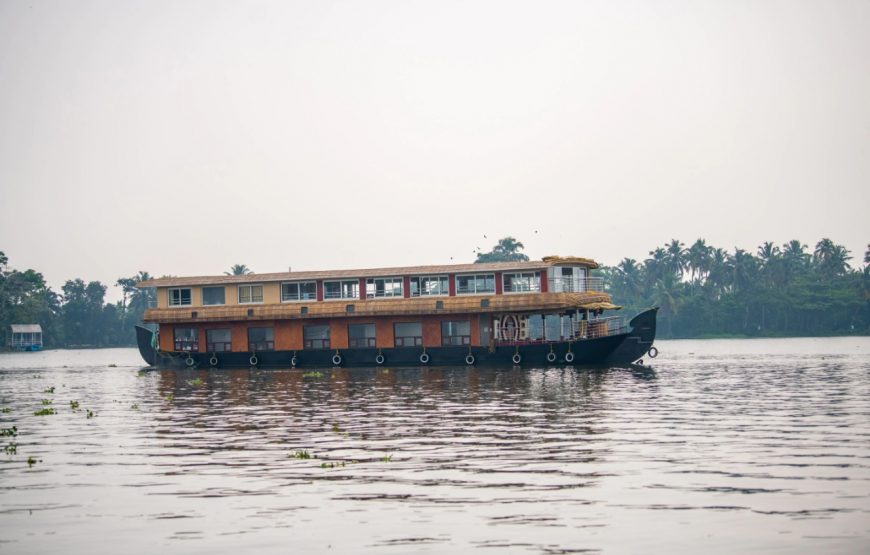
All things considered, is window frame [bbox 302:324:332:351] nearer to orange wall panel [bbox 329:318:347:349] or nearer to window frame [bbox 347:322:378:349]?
orange wall panel [bbox 329:318:347:349]

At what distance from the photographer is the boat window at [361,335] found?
61.4m

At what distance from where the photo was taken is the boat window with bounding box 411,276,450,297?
59875 millimetres

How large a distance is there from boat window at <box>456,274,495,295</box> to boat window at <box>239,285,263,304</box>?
13.0 meters

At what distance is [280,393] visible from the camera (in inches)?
1615

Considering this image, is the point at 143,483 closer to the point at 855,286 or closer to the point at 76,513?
the point at 76,513

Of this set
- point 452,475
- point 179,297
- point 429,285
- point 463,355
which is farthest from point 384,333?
point 452,475

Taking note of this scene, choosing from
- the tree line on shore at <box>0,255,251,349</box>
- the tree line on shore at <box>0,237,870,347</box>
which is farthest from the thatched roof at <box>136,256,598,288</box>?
the tree line on shore at <box>0,255,251,349</box>

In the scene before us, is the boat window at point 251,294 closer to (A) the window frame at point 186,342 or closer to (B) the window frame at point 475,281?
(A) the window frame at point 186,342

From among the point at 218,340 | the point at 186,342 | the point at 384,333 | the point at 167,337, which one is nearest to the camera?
the point at 384,333

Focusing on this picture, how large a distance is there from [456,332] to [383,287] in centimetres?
533

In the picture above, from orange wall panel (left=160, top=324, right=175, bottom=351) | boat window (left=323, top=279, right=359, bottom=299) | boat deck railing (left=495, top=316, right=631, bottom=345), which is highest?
boat window (left=323, top=279, right=359, bottom=299)

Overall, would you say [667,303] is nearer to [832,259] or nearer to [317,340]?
[832,259]

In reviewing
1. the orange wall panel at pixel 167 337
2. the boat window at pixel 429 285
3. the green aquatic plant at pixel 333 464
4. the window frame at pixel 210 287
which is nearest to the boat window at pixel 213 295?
the window frame at pixel 210 287

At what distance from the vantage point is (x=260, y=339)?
6372 cm
